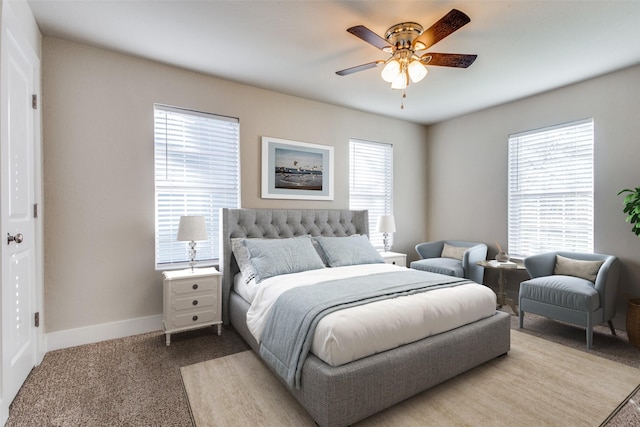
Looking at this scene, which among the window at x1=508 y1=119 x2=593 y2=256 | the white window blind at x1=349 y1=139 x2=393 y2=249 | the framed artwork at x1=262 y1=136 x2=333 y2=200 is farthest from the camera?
the white window blind at x1=349 y1=139 x2=393 y2=249

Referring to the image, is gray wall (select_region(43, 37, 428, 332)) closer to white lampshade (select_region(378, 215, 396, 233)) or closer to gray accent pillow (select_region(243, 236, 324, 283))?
gray accent pillow (select_region(243, 236, 324, 283))

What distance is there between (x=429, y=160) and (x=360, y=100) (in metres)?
1.96

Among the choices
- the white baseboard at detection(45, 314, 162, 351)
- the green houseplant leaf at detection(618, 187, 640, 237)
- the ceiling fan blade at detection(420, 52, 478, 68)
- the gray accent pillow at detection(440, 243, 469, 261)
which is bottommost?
the white baseboard at detection(45, 314, 162, 351)

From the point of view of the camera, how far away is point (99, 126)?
2938 mm

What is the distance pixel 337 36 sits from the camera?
2.65 meters

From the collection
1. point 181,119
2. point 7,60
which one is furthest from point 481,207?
point 7,60

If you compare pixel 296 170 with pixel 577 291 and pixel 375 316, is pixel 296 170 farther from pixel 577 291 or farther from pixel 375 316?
pixel 577 291

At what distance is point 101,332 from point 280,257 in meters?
1.83

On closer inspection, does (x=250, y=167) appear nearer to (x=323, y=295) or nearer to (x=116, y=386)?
(x=323, y=295)

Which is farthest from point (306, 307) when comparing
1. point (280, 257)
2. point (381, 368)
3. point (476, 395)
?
point (476, 395)

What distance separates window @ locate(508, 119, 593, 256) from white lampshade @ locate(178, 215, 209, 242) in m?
4.04

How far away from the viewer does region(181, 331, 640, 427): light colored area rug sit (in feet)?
6.04

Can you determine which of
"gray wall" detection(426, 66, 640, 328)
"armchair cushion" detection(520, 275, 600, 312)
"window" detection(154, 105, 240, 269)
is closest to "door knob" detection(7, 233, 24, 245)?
"window" detection(154, 105, 240, 269)

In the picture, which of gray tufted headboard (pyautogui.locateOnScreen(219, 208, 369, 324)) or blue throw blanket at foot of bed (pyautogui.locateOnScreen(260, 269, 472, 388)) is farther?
gray tufted headboard (pyautogui.locateOnScreen(219, 208, 369, 324))
